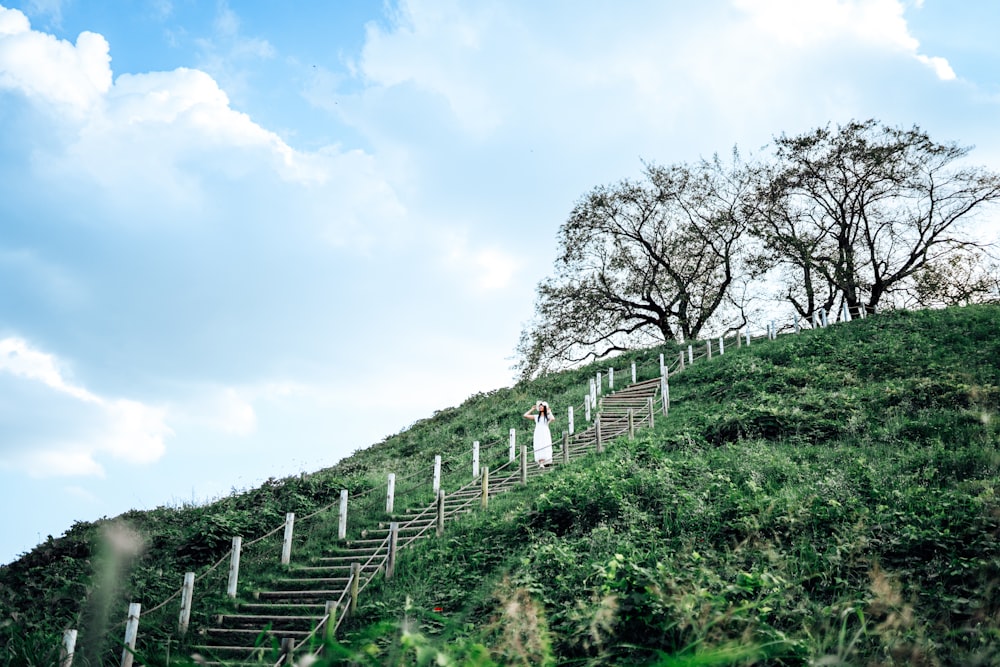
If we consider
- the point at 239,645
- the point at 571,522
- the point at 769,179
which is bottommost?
the point at 239,645

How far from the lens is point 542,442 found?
801 inches

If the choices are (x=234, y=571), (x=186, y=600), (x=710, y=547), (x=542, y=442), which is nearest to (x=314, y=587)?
(x=234, y=571)

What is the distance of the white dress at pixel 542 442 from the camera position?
65.9 ft

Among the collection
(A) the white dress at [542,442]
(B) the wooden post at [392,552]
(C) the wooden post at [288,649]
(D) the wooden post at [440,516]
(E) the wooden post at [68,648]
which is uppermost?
(A) the white dress at [542,442]

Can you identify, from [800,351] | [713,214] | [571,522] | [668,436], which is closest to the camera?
[571,522]

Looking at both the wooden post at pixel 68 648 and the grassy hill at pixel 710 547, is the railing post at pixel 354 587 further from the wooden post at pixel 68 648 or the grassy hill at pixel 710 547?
the wooden post at pixel 68 648

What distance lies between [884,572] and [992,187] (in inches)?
1362

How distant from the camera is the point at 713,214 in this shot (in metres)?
41.1

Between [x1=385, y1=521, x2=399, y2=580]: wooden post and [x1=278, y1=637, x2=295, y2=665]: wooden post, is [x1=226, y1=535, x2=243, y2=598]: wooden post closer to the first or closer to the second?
[x1=385, y1=521, x2=399, y2=580]: wooden post

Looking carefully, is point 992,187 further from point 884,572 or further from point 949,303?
point 884,572

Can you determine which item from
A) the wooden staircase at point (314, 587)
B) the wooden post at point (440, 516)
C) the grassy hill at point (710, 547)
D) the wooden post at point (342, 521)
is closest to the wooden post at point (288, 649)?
the grassy hill at point (710, 547)

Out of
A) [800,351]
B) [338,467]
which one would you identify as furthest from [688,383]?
[338,467]

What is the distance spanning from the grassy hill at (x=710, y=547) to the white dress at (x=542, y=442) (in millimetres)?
1693

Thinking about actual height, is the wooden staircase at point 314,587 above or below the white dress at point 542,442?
below
